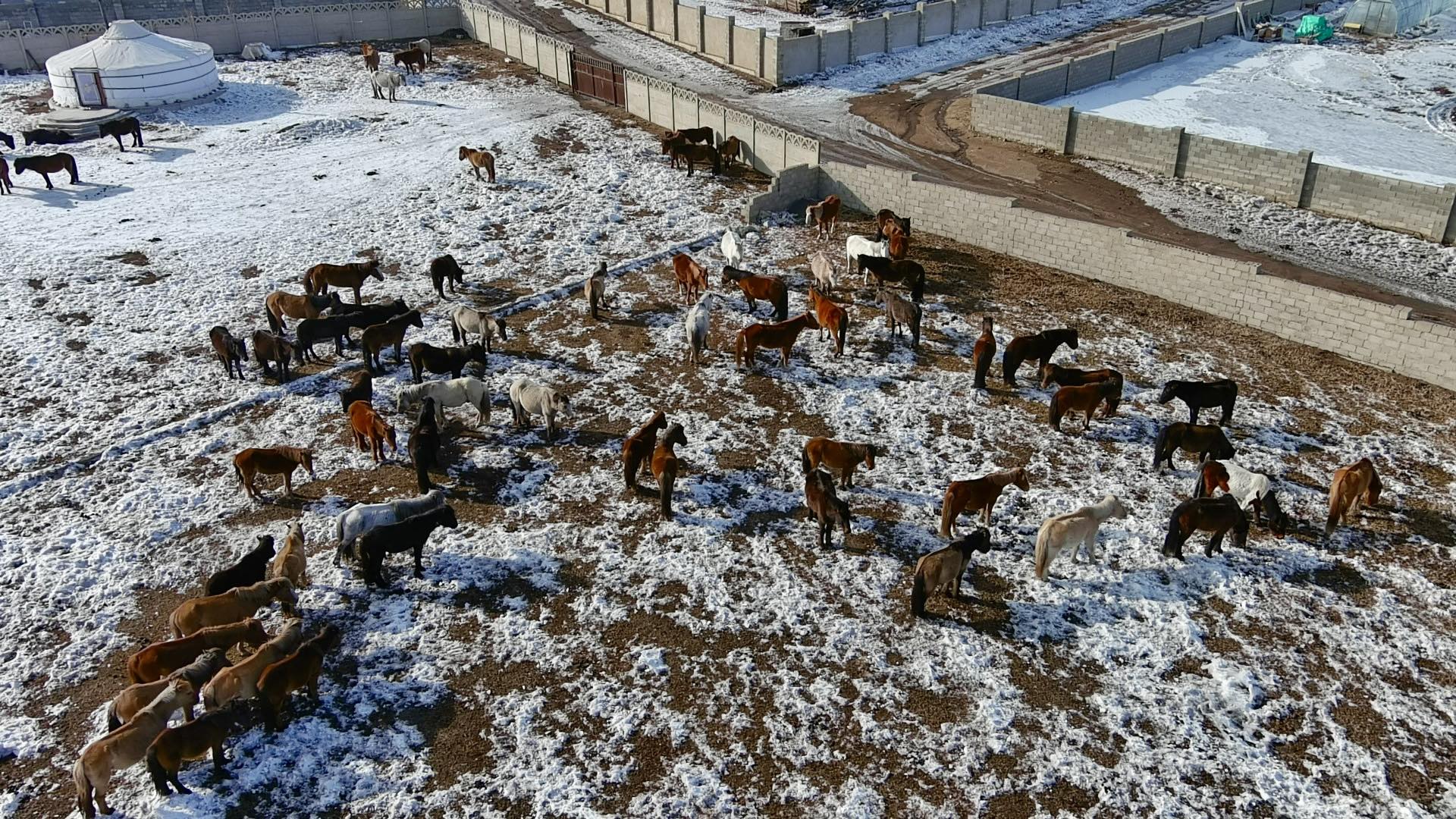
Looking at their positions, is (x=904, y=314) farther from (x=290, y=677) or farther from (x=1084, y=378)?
Answer: (x=290, y=677)

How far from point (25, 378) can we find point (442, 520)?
1012 centimetres

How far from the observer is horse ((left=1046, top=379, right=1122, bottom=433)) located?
52.6ft

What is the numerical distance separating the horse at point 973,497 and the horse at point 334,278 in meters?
12.9

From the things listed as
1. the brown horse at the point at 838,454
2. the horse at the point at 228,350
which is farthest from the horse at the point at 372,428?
the brown horse at the point at 838,454

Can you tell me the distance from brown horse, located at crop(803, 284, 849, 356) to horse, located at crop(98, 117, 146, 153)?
2322cm

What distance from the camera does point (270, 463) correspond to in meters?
14.3

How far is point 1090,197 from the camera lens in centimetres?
2733

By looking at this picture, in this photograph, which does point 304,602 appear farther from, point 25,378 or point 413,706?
point 25,378

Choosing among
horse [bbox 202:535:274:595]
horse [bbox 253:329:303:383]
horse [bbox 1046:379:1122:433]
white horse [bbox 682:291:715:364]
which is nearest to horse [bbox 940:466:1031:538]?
horse [bbox 1046:379:1122:433]

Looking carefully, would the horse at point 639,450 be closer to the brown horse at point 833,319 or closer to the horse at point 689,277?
the brown horse at point 833,319

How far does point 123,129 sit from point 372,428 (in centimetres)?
2146

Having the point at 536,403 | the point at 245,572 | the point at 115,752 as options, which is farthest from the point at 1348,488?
the point at 115,752

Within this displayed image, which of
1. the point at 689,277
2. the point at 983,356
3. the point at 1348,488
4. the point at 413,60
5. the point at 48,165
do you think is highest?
the point at 413,60

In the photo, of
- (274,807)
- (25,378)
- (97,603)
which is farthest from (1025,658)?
(25,378)
